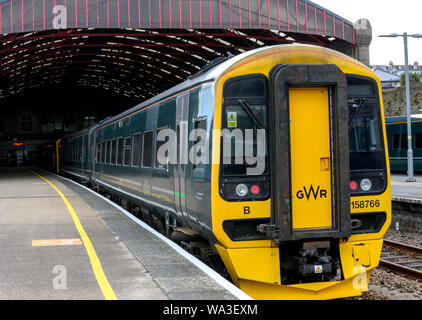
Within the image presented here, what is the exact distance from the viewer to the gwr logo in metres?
6.76

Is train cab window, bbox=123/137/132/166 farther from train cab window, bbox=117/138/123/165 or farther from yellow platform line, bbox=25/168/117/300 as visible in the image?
yellow platform line, bbox=25/168/117/300

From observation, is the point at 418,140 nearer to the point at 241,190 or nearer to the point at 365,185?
the point at 365,185

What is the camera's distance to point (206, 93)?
24.0 feet

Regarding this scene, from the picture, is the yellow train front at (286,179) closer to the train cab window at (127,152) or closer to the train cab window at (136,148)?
the train cab window at (136,148)

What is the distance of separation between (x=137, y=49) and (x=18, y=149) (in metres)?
42.0

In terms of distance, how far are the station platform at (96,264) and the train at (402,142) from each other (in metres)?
18.8

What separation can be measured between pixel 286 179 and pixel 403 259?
5.74 metres

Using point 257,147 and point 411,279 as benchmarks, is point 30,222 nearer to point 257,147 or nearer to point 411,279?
point 257,147

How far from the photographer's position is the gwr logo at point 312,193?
6.76m

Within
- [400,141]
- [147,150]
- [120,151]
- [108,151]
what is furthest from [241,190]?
[400,141]

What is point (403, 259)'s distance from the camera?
36.7ft

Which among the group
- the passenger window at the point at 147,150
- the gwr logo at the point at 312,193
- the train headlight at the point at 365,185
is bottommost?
the gwr logo at the point at 312,193

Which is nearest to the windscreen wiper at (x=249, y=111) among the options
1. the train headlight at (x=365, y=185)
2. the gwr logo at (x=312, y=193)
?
the gwr logo at (x=312, y=193)

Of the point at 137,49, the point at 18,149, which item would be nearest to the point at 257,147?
the point at 137,49
